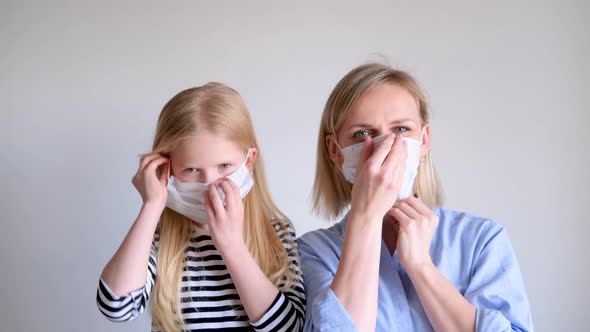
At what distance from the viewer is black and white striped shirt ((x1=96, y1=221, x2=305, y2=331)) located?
4.13ft

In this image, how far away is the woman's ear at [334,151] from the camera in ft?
4.69

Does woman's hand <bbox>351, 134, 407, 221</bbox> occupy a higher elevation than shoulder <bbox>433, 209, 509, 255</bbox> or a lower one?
higher

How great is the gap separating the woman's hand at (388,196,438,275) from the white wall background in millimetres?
613

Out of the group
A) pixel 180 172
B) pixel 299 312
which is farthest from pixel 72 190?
pixel 299 312

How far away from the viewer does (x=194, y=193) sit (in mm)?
1325

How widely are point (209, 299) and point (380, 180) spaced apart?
488mm

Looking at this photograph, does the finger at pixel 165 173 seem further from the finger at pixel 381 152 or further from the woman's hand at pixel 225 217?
the finger at pixel 381 152

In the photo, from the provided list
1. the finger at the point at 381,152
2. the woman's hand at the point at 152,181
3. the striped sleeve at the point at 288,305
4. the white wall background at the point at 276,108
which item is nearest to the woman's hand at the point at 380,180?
the finger at the point at 381,152

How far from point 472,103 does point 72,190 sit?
1.30 meters

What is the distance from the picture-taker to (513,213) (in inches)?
75.1

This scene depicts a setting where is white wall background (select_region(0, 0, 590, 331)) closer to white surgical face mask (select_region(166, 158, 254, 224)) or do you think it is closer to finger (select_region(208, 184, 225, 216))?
white surgical face mask (select_region(166, 158, 254, 224))

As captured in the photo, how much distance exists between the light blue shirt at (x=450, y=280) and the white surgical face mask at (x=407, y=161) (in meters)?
0.13

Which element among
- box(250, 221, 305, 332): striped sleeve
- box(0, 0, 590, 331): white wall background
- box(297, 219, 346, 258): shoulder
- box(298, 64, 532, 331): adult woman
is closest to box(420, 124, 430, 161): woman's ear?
box(298, 64, 532, 331): adult woman

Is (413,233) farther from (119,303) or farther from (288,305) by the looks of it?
(119,303)
